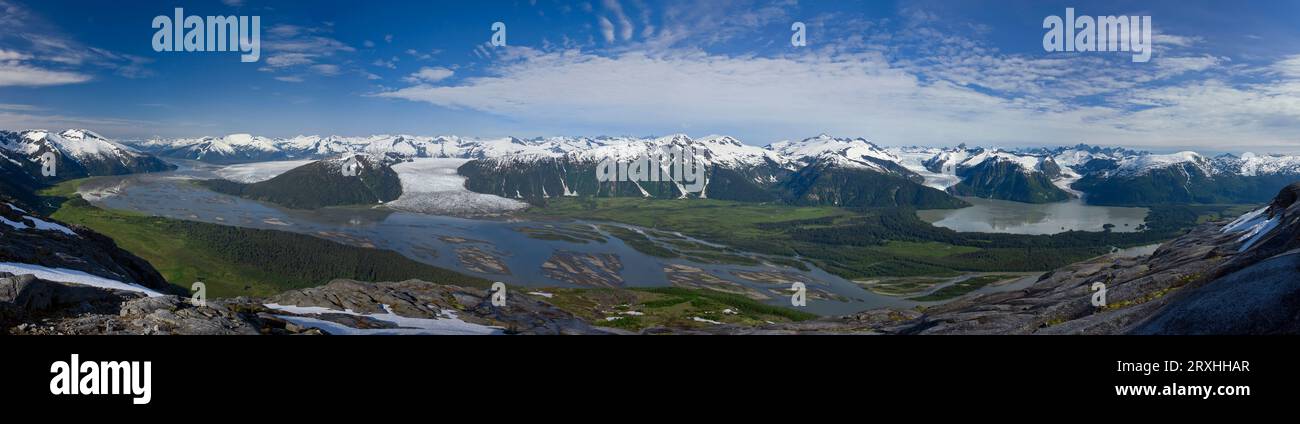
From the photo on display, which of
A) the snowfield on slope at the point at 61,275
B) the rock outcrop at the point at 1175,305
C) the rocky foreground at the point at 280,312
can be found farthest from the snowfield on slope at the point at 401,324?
the rock outcrop at the point at 1175,305

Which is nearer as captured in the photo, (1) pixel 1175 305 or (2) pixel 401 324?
(1) pixel 1175 305

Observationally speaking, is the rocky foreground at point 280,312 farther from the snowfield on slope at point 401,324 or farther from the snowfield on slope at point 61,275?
the snowfield on slope at point 61,275

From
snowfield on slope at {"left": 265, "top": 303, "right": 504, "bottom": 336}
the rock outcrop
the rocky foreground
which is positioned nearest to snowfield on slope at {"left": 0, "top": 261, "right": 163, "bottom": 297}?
the rocky foreground

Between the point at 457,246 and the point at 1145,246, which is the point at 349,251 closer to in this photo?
the point at 457,246

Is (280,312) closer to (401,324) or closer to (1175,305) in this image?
(401,324)

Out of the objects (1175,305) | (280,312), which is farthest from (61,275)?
(1175,305)

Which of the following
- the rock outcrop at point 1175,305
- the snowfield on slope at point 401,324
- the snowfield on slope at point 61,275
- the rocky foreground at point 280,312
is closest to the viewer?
the rock outcrop at point 1175,305

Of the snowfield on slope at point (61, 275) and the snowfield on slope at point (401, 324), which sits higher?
the snowfield on slope at point (61, 275)

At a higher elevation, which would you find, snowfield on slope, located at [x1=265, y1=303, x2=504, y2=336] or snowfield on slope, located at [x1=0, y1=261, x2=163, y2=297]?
snowfield on slope, located at [x1=0, y1=261, x2=163, y2=297]

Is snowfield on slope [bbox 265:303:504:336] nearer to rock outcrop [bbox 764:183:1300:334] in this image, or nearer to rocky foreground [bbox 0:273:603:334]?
rocky foreground [bbox 0:273:603:334]

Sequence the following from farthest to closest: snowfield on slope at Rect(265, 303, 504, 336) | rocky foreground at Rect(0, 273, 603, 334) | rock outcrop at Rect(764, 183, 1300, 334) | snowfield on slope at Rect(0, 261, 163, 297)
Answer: snowfield on slope at Rect(265, 303, 504, 336)
snowfield on slope at Rect(0, 261, 163, 297)
rocky foreground at Rect(0, 273, 603, 334)
rock outcrop at Rect(764, 183, 1300, 334)
